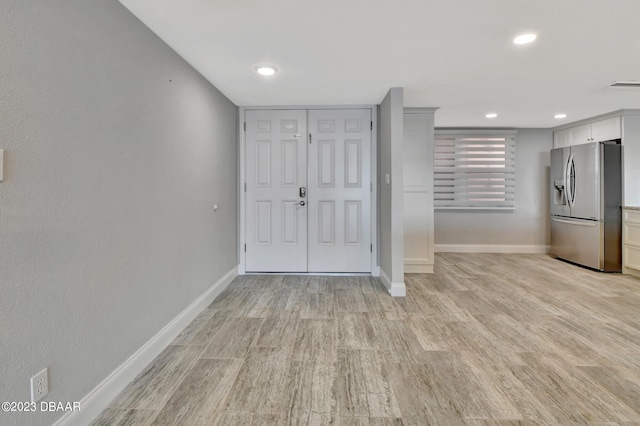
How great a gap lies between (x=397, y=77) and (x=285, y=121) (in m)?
1.62

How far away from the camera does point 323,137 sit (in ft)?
13.1

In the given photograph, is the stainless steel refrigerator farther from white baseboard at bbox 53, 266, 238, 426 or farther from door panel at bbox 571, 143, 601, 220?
white baseboard at bbox 53, 266, 238, 426

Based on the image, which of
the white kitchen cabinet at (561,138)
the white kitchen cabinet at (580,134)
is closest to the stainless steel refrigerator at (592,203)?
the white kitchen cabinet at (580,134)

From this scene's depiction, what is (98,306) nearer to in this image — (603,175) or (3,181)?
(3,181)

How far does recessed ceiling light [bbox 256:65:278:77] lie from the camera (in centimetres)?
267

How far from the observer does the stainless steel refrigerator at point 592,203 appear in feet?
13.7

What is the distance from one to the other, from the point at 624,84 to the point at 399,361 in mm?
3663

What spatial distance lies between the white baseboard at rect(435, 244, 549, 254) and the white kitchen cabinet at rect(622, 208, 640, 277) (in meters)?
1.41

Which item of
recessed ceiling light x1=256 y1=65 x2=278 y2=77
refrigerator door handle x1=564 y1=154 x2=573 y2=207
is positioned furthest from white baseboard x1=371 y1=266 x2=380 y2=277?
refrigerator door handle x1=564 y1=154 x2=573 y2=207

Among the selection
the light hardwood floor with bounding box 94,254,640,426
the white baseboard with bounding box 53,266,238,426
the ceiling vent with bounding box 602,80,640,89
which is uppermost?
the ceiling vent with bounding box 602,80,640,89

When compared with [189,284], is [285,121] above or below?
above

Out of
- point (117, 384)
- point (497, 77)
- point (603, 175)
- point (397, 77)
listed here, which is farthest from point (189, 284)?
point (603, 175)

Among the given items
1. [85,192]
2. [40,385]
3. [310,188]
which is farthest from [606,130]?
[40,385]

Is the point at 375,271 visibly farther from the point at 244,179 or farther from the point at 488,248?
the point at 488,248
